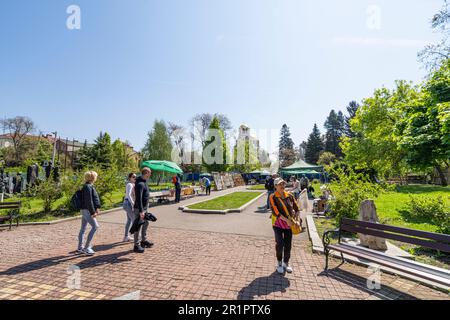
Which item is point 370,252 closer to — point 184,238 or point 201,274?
point 201,274

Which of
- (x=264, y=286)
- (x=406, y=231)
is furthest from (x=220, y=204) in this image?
(x=406, y=231)

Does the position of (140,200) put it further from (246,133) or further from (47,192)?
(246,133)

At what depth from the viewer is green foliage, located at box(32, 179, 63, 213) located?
1016 centimetres

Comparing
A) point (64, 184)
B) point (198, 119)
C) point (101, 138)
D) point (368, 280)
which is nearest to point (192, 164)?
point (198, 119)

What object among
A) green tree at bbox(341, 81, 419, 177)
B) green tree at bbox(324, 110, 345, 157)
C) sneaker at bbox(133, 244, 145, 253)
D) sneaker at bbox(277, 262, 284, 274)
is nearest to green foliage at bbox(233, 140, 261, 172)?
green tree at bbox(341, 81, 419, 177)

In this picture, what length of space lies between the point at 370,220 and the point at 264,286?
3.63m

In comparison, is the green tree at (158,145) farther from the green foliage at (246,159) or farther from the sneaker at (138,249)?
the sneaker at (138,249)

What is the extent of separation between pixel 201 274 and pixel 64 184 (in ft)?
31.0

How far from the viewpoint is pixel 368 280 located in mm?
4051

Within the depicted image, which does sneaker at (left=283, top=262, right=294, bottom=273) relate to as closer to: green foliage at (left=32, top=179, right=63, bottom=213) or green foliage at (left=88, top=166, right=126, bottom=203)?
green foliage at (left=88, top=166, right=126, bottom=203)

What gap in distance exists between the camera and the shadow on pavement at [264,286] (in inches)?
139

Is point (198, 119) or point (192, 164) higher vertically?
point (198, 119)

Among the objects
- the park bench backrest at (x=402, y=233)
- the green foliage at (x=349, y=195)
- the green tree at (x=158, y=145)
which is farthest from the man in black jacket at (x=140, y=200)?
the green tree at (x=158, y=145)

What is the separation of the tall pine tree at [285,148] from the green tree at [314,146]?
193 inches
